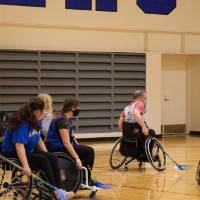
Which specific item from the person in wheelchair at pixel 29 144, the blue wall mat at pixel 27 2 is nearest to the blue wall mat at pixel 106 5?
the blue wall mat at pixel 27 2

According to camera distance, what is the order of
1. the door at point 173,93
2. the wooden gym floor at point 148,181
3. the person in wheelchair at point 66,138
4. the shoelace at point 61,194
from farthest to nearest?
the door at point 173,93 → the wooden gym floor at point 148,181 → the person in wheelchair at point 66,138 → the shoelace at point 61,194

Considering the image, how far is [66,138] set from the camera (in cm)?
514

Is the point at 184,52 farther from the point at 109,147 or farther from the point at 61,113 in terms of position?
the point at 61,113

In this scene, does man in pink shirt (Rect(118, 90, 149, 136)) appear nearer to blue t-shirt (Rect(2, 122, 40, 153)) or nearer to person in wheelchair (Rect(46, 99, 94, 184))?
person in wheelchair (Rect(46, 99, 94, 184))

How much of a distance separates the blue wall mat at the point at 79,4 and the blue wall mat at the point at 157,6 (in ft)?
3.68

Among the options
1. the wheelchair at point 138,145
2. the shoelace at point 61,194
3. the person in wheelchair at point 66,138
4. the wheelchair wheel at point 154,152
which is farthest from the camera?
the wheelchair at point 138,145

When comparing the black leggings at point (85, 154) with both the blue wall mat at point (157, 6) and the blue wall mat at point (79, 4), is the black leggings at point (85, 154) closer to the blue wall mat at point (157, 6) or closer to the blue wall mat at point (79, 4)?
the blue wall mat at point (79, 4)

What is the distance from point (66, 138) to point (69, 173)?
0.34 meters

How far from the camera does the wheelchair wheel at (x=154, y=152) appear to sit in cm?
673

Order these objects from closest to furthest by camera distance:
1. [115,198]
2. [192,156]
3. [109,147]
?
1. [115,198]
2. [192,156]
3. [109,147]

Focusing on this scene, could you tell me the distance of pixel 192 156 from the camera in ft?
27.8

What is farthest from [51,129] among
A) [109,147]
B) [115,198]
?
[109,147]

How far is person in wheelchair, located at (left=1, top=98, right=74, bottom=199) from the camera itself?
4.41 m

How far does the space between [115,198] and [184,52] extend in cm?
681
